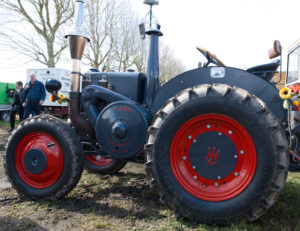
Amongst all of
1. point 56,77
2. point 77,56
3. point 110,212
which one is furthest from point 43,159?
point 56,77

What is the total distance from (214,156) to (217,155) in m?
0.02

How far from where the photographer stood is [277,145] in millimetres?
1817

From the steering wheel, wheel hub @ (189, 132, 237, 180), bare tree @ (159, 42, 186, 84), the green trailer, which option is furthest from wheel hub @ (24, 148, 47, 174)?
bare tree @ (159, 42, 186, 84)

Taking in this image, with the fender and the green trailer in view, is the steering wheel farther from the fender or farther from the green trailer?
the green trailer

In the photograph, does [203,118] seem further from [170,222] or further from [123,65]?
[123,65]

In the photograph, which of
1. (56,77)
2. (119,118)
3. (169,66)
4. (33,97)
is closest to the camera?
(119,118)

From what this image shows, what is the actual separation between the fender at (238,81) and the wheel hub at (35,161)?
1485mm

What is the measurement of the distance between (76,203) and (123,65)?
18878mm

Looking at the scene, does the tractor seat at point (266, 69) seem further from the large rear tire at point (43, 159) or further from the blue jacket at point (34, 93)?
the blue jacket at point (34, 93)

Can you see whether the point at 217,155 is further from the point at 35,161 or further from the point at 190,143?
the point at 35,161

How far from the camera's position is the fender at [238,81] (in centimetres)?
231

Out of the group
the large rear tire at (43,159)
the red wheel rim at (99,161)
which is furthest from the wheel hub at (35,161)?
the red wheel rim at (99,161)

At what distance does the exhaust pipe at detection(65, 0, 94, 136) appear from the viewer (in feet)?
9.11

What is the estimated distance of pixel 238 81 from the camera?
7.74 feet
